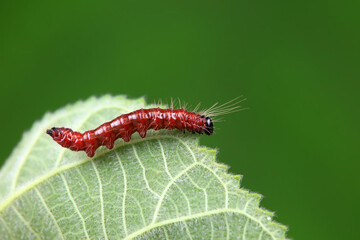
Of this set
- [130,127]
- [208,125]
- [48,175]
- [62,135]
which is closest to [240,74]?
[208,125]

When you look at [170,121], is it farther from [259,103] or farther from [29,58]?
[29,58]

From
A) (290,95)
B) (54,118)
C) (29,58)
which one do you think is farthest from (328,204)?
(29,58)

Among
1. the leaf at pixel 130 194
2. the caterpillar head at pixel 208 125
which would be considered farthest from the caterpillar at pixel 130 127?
the leaf at pixel 130 194

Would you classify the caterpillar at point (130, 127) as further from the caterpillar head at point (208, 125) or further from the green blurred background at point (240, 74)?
the green blurred background at point (240, 74)

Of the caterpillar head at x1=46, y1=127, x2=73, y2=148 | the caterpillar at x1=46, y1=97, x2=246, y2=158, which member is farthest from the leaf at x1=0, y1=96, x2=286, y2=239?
the caterpillar head at x1=46, y1=127, x2=73, y2=148

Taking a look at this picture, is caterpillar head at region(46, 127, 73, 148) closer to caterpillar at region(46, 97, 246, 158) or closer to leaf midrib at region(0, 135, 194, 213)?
caterpillar at region(46, 97, 246, 158)
